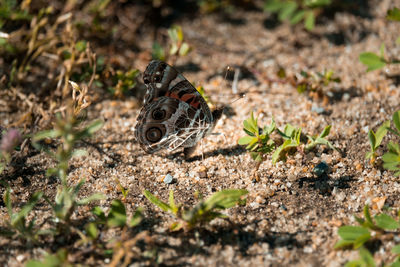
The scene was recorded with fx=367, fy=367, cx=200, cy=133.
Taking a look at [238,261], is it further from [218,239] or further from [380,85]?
[380,85]

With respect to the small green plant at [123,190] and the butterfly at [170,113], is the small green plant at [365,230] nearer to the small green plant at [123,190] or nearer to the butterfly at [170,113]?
the butterfly at [170,113]

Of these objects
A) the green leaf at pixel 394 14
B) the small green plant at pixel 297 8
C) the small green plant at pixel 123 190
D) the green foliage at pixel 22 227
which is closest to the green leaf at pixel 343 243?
the small green plant at pixel 123 190

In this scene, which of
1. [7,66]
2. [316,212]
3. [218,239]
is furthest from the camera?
[7,66]

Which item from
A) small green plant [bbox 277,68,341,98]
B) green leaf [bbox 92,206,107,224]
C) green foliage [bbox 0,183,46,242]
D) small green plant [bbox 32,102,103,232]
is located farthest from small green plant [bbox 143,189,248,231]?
small green plant [bbox 277,68,341,98]

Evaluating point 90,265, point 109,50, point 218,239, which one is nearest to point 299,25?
point 109,50

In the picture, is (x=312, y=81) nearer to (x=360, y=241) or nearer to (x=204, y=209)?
(x=360, y=241)
